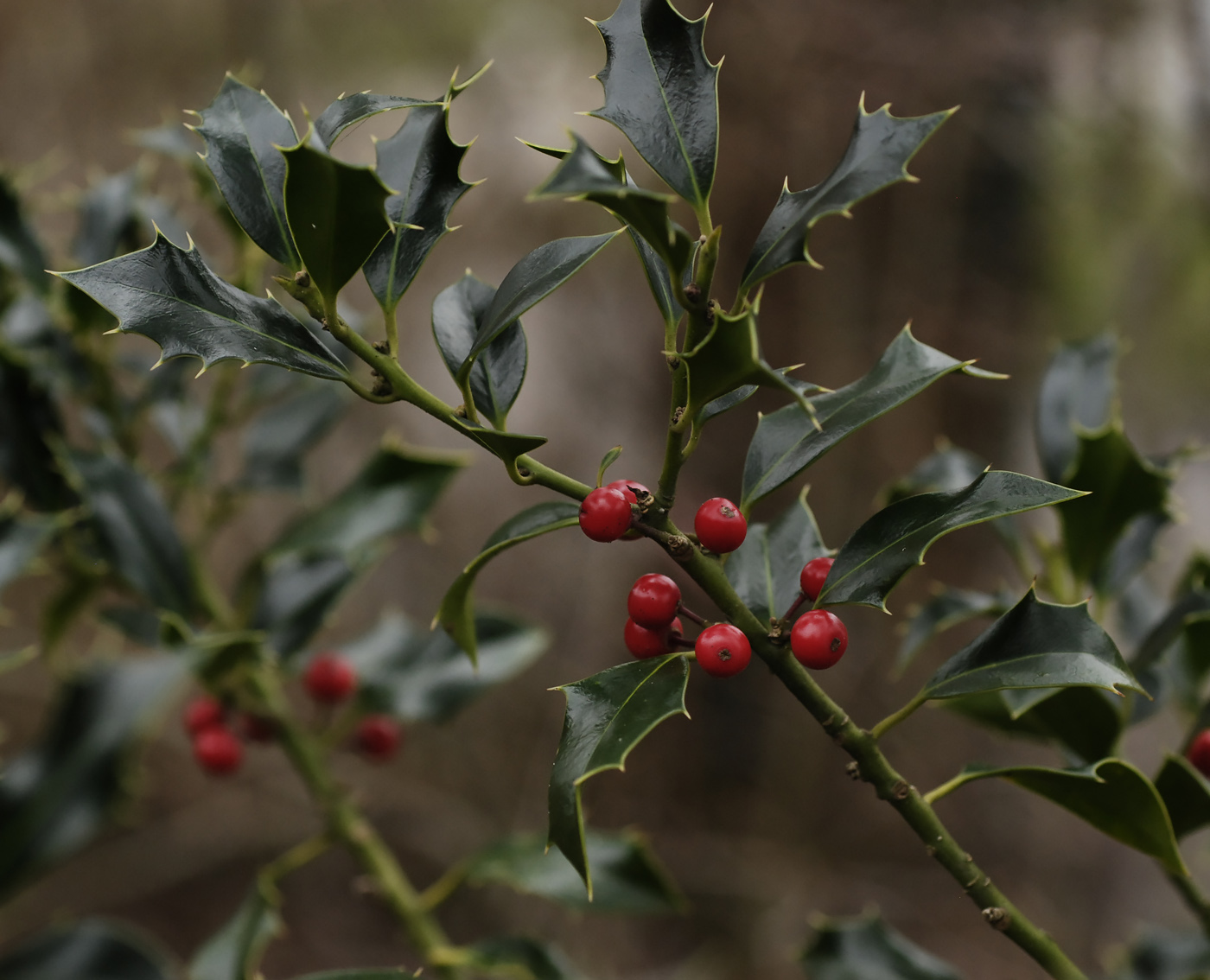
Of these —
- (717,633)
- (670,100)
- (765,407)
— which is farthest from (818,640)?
(765,407)

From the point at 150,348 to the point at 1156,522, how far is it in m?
1.28

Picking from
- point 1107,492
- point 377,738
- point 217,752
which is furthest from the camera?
point 377,738

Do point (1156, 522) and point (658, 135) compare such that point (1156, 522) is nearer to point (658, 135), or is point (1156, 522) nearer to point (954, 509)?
point (954, 509)

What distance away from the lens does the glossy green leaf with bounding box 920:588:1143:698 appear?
46 centimetres

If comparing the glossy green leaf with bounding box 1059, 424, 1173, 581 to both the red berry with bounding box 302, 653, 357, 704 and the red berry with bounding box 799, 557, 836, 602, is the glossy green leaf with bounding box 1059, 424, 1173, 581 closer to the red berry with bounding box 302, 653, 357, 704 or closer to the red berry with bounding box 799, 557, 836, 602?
the red berry with bounding box 799, 557, 836, 602

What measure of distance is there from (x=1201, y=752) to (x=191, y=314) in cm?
76

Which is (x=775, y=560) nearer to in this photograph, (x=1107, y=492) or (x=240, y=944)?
(x=1107, y=492)

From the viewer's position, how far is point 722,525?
1.56 feet

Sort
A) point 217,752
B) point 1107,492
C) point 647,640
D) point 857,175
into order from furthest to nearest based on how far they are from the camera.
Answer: point 217,752 < point 1107,492 < point 647,640 < point 857,175

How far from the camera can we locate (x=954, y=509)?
48cm

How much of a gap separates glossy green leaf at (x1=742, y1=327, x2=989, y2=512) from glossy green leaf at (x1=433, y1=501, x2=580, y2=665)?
107mm

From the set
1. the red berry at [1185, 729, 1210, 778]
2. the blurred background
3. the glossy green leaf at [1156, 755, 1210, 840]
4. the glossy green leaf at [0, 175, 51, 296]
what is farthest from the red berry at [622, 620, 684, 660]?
the blurred background

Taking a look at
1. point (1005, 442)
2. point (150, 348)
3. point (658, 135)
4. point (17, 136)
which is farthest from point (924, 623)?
point (17, 136)

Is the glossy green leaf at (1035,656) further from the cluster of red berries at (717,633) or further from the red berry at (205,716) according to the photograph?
the red berry at (205,716)
